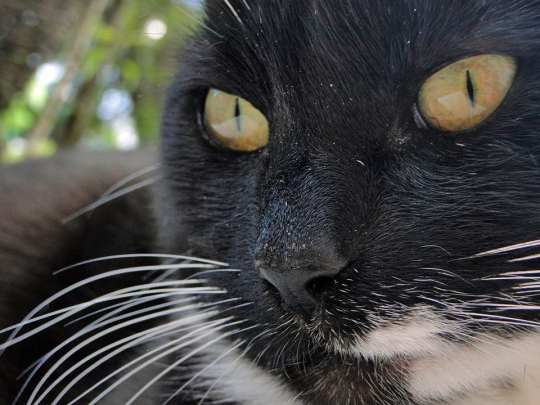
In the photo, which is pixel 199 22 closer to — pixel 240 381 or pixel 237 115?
pixel 237 115

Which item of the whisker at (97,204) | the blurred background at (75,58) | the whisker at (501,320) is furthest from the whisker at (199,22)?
the whisker at (501,320)

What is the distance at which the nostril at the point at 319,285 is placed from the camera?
0.96 m

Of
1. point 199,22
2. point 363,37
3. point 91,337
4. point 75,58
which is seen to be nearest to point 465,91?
point 363,37

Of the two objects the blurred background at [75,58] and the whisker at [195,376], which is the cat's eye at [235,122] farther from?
the whisker at [195,376]

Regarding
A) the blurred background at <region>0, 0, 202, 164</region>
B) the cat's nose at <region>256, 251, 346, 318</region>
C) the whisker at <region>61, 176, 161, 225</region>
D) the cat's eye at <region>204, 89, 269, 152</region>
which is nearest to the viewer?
the cat's nose at <region>256, 251, 346, 318</region>

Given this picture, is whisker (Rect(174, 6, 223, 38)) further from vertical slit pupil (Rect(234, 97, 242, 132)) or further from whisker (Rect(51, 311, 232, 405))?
whisker (Rect(51, 311, 232, 405))

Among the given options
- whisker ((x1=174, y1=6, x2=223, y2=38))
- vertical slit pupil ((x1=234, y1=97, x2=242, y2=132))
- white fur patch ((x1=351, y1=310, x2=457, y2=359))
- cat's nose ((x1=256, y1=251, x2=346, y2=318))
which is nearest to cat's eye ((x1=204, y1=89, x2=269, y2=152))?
vertical slit pupil ((x1=234, y1=97, x2=242, y2=132))

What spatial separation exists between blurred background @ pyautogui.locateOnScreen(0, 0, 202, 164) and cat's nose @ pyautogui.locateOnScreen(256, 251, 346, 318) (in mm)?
615

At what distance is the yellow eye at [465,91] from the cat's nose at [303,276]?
0.86 feet

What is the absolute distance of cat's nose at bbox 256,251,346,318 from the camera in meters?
0.93

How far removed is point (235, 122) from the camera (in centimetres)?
121

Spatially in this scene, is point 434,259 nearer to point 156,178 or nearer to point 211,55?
point 211,55

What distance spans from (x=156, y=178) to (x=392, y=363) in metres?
0.71

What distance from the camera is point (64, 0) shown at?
2252 millimetres
